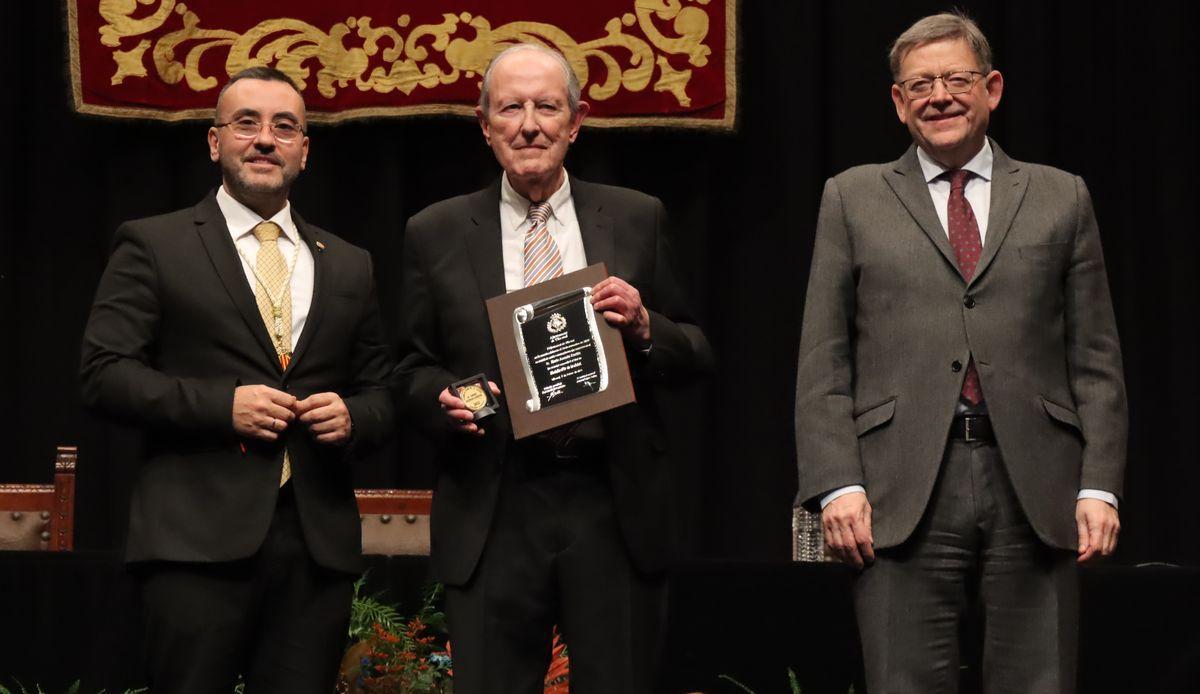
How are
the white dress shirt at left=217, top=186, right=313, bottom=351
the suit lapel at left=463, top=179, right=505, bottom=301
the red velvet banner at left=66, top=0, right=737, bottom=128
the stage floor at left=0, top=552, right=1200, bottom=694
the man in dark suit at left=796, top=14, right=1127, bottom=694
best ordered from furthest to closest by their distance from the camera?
the red velvet banner at left=66, top=0, right=737, bottom=128 → the stage floor at left=0, top=552, right=1200, bottom=694 → the white dress shirt at left=217, top=186, right=313, bottom=351 → the suit lapel at left=463, top=179, right=505, bottom=301 → the man in dark suit at left=796, top=14, right=1127, bottom=694

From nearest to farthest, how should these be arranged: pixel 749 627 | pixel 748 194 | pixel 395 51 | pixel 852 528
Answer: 1. pixel 852 528
2. pixel 749 627
3. pixel 395 51
4. pixel 748 194

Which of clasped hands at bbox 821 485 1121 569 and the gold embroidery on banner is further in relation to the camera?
the gold embroidery on banner

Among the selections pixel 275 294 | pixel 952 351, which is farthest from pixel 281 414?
pixel 952 351

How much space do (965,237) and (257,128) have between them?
1.34 m

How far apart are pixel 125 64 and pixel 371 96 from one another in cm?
78

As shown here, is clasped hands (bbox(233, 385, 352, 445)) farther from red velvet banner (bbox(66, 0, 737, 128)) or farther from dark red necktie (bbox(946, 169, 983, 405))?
red velvet banner (bbox(66, 0, 737, 128))

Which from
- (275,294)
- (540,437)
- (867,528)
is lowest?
(867,528)

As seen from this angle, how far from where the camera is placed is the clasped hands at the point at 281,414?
109 inches

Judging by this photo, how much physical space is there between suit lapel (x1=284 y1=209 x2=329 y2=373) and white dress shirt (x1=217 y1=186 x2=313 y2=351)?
1 centimetres

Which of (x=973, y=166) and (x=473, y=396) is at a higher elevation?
(x=973, y=166)

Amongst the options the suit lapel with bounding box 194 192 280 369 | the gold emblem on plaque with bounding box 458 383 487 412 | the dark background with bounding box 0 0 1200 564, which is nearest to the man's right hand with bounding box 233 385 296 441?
the suit lapel with bounding box 194 192 280 369

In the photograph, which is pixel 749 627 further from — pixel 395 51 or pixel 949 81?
pixel 395 51

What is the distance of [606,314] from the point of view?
272cm

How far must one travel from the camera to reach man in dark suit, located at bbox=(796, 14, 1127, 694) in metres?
2.62
